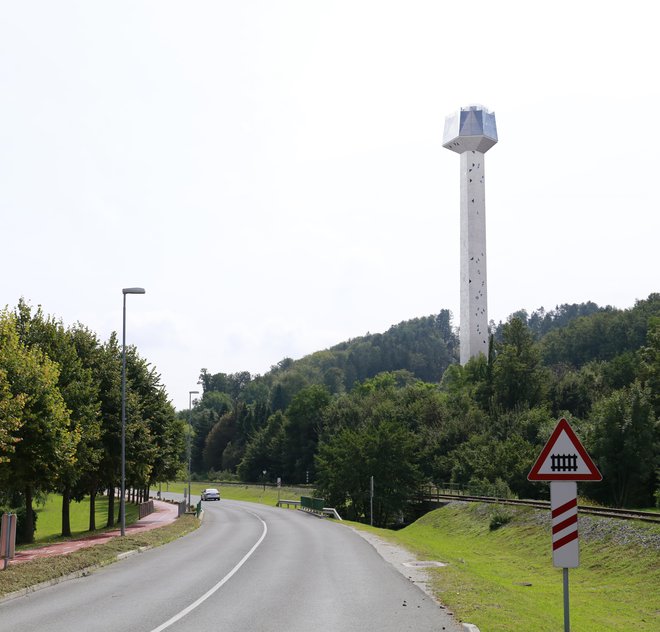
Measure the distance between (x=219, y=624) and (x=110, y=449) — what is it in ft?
95.9

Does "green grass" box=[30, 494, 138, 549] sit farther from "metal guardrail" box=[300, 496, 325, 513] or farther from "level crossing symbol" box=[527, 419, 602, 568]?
"level crossing symbol" box=[527, 419, 602, 568]

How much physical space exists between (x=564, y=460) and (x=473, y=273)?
324 ft

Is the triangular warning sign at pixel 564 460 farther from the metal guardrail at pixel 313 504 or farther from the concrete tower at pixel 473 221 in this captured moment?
the concrete tower at pixel 473 221

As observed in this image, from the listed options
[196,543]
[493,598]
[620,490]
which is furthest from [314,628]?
[620,490]

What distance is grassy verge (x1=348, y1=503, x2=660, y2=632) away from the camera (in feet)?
49.2

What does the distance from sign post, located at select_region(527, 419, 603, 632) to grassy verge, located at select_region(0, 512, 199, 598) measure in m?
12.3

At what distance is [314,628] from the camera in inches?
491

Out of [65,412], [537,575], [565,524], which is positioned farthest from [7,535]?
[537,575]

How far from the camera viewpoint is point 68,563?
21500 mm

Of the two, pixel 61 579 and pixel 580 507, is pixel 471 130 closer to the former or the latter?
pixel 580 507

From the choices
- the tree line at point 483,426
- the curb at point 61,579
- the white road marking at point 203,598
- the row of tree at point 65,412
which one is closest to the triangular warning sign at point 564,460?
the white road marking at point 203,598

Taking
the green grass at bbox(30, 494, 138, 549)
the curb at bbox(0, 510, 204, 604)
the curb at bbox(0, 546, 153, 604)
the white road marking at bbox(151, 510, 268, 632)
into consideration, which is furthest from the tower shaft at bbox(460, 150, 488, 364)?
the curb at bbox(0, 546, 153, 604)

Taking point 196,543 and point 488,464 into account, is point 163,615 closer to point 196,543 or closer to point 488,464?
point 196,543

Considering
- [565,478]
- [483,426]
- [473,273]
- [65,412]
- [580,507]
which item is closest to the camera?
[565,478]
